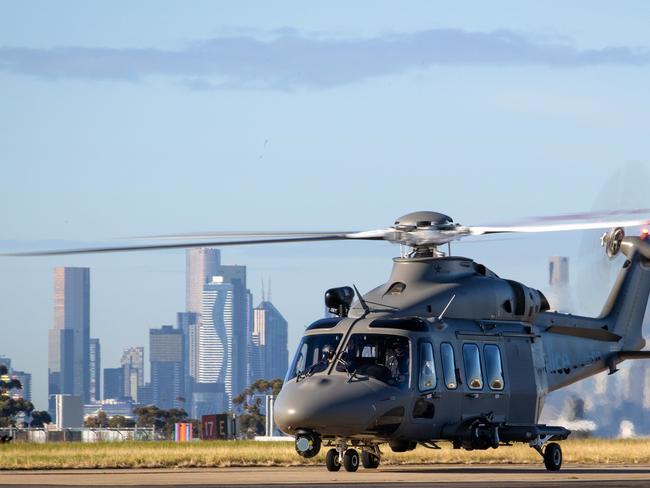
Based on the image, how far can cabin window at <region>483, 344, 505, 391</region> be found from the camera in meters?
34.5

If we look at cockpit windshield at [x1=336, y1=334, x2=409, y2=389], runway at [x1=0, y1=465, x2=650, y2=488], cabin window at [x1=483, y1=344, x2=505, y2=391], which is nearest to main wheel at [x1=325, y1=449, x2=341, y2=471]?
runway at [x1=0, y1=465, x2=650, y2=488]

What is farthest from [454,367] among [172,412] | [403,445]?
[172,412]

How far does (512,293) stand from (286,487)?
29.2 ft

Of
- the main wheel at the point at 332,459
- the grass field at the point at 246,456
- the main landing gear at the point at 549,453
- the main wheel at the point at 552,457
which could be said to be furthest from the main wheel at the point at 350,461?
the grass field at the point at 246,456

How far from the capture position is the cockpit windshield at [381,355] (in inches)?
1291

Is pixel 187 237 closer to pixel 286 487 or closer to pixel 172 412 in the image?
pixel 286 487

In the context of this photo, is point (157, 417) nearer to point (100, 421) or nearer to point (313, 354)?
point (100, 421)

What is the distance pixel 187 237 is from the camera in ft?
107

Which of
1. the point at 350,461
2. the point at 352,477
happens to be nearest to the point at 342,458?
the point at 350,461

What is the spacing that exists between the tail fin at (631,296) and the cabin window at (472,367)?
7.06 m

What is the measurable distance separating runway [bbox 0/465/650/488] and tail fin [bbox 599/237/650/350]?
4.65 m

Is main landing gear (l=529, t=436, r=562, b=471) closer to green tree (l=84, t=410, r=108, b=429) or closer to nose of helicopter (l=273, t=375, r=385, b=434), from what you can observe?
nose of helicopter (l=273, t=375, r=385, b=434)

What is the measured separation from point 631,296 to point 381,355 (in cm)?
1084

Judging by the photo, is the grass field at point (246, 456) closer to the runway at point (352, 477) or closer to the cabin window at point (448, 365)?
the runway at point (352, 477)
